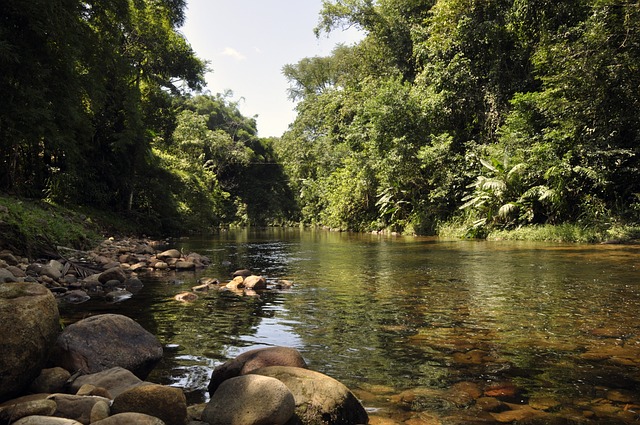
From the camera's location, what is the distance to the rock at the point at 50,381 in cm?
315

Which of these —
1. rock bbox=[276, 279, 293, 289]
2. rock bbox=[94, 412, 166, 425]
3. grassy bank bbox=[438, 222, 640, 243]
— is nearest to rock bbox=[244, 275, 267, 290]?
rock bbox=[276, 279, 293, 289]

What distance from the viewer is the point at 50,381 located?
10.6 ft

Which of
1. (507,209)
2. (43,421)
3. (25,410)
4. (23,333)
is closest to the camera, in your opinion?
(43,421)

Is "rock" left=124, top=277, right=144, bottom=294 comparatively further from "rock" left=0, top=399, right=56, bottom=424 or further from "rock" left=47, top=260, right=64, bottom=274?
"rock" left=0, top=399, right=56, bottom=424

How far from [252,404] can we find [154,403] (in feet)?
1.78

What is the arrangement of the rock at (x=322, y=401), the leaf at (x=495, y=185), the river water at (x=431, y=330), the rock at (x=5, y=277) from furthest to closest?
the leaf at (x=495, y=185)
the rock at (x=5, y=277)
the river water at (x=431, y=330)
the rock at (x=322, y=401)

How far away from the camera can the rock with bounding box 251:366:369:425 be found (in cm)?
288

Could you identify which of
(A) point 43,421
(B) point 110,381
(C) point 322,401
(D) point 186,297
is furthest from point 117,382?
(D) point 186,297

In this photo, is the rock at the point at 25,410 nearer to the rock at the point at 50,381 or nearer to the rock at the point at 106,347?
the rock at the point at 50,381

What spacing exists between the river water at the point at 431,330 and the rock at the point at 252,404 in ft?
1.86

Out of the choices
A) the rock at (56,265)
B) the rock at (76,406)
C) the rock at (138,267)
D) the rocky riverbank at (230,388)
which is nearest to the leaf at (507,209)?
the rock at (138,267)

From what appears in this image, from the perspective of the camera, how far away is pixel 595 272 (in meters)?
8.45

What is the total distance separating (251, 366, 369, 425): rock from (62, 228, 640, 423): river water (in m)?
0.24

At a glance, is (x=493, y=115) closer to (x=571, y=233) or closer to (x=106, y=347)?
(x=571, y=233)
